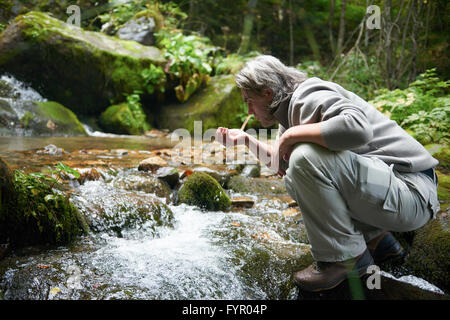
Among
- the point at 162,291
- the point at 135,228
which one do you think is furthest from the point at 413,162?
the point at 135,228

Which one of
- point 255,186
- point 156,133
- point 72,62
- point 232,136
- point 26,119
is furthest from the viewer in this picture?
point 156,133

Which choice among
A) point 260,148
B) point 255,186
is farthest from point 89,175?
point 260,148

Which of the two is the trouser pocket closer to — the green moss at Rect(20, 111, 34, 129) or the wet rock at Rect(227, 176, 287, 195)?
the wet rock at Rect(227, 176, 287, 195)

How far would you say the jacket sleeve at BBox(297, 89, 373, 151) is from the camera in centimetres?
136

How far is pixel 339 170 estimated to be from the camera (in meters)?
1.46

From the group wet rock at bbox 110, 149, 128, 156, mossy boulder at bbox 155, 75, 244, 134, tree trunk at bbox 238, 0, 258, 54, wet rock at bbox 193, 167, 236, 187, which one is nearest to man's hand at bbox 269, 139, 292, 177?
wet rock at bbox 193, 167, 236, 187

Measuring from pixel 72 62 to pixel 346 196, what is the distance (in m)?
6.65

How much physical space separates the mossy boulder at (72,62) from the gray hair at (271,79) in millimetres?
6031

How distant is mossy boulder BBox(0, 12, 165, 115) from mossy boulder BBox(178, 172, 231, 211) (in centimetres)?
485

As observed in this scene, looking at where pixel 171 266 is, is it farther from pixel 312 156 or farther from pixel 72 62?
pixel 72 62

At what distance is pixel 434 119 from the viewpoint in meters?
3.98

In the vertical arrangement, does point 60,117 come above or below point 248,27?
below

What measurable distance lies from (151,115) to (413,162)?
6.83 metres

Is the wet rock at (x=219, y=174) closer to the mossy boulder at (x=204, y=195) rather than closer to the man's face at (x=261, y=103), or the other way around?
the mossy boulder at (x=204, y=195)
